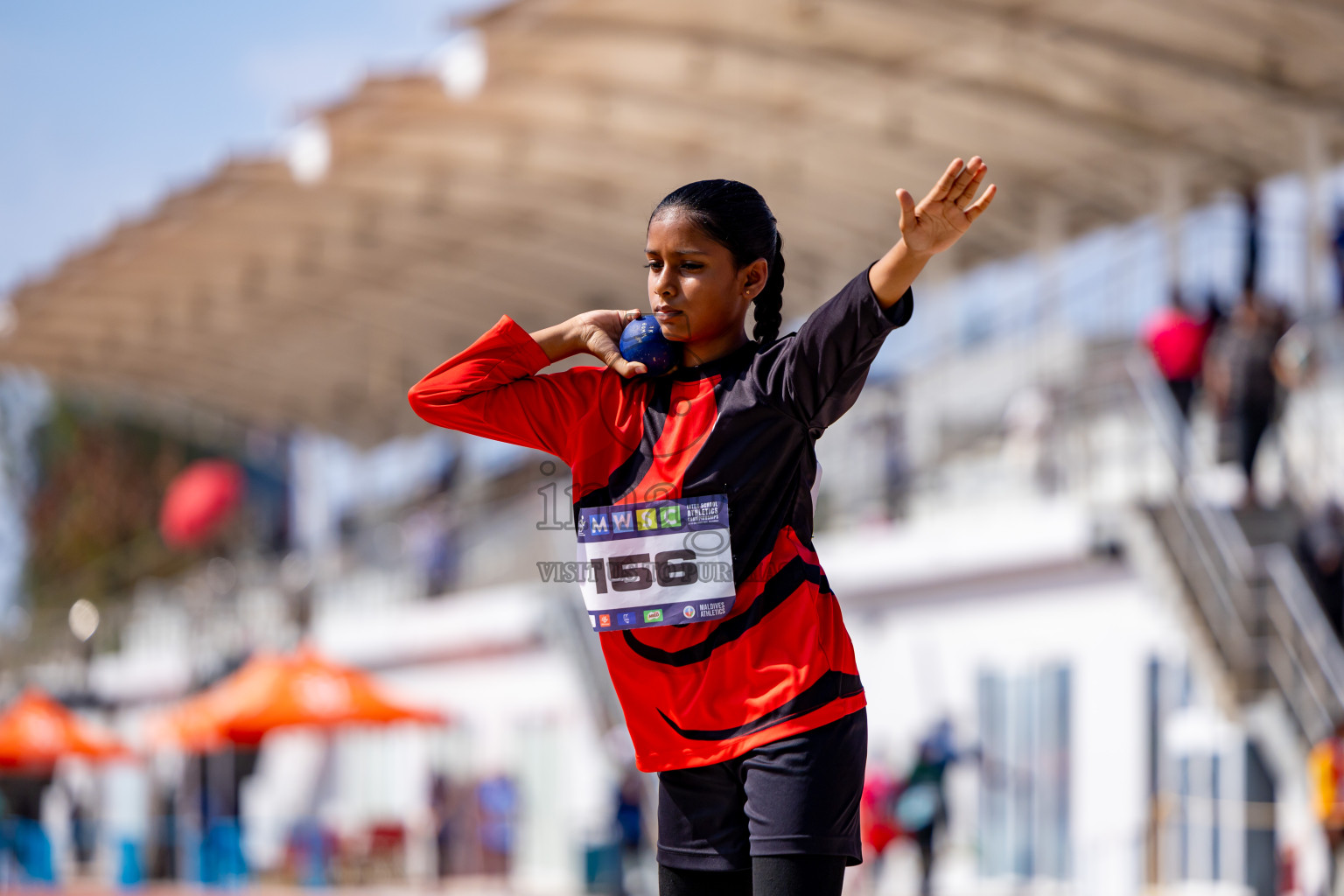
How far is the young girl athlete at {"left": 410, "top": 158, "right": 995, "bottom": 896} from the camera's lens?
351 centimetres

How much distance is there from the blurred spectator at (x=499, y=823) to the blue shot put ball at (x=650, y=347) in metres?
21.7

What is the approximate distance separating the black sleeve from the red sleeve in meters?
0.46

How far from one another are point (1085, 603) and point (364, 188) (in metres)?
11.2

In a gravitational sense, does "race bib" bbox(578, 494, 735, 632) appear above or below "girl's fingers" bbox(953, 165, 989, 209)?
below

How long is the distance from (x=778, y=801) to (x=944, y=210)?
1.08 meters

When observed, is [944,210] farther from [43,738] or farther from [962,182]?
[43,738]

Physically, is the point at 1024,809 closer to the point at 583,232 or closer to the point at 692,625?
the point at 583,232

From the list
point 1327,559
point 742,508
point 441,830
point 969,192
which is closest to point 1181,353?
point 1327,559

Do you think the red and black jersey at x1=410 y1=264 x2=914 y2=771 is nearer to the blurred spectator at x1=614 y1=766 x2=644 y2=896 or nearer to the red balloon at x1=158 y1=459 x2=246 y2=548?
the blurred spectator at x1=614 y1=766 x2=644 y2=896

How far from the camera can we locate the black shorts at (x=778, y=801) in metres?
3.51

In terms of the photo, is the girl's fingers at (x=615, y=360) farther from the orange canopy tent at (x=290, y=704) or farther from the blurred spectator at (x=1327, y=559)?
the orange canopy tent at (x=290, y=704)

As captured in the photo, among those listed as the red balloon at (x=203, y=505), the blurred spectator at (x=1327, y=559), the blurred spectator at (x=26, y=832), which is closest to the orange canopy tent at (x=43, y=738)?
the blurred spectator at (x=26, y=832)

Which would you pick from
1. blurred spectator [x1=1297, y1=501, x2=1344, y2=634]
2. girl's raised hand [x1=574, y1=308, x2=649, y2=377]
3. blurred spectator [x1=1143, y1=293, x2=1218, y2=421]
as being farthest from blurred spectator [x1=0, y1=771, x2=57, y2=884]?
girl's raised hand [x1=574, y1=308, x2=649, y2=377]

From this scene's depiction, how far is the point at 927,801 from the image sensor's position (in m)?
15.9
